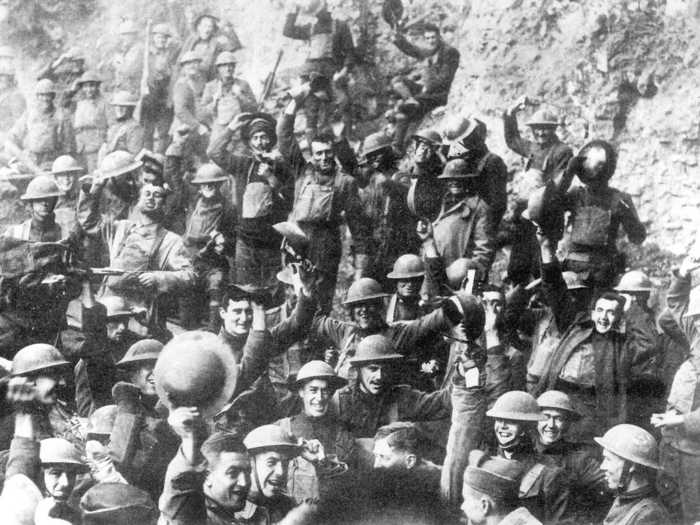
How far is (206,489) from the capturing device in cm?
1162

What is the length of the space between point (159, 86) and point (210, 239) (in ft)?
9.33

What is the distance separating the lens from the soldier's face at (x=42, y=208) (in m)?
14.0

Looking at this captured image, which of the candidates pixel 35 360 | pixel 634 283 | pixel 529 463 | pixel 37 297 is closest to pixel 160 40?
pixel 37 297

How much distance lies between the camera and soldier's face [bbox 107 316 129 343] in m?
13.6

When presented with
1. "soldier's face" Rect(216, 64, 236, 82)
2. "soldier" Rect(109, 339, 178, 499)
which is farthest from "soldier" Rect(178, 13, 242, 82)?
"soldier" Rect(109, 339, 178, 499)

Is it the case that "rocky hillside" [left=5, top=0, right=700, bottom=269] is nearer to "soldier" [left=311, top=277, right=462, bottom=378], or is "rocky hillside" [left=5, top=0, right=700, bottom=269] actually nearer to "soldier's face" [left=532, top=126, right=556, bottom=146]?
"soldier's face" [left=532, top=126, right=556, bottom=146]

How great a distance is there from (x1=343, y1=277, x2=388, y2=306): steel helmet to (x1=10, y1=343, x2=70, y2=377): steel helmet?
232 centimetres

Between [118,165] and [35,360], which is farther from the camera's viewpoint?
[118,165]

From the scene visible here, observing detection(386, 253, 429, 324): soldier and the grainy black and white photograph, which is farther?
detection(386, 253, 429, 324): soldier

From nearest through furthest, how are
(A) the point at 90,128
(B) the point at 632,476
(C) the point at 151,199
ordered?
(B) the point at 632,476
(C) the point at 151,199
(A) the point at 90,128

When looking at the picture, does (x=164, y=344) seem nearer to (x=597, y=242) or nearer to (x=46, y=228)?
(x=46, y=228)

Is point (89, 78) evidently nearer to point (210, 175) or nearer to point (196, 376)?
point (210, 175)

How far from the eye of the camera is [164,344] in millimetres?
13469

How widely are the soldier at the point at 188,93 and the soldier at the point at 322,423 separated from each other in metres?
4.57
